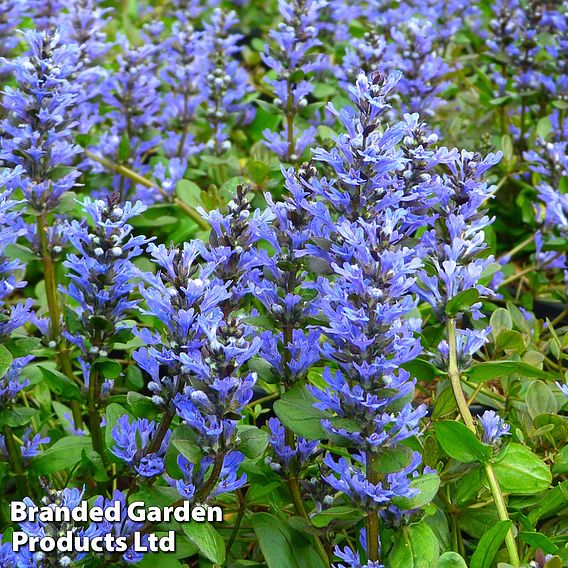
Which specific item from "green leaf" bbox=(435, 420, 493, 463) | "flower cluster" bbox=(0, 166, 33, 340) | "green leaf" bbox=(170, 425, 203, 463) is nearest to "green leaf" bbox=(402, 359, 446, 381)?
"green leaf" bbox=(435, 420, 493, 463)

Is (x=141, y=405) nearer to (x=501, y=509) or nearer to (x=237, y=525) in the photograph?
(x=237, y=525)

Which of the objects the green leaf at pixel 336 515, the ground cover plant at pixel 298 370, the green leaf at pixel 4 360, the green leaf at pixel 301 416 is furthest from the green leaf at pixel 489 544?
the green leaf at pixel 4 360

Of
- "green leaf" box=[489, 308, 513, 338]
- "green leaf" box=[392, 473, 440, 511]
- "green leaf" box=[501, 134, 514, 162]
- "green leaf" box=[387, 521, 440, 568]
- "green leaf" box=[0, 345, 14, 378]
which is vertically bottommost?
"green leaf" box=[387, 521, 440, 568]

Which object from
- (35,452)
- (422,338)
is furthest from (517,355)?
(35,452)

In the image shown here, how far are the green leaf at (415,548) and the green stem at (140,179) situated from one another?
4.51 feet

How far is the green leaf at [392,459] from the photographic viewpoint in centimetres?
146

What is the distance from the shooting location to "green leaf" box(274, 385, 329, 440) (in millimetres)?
1536

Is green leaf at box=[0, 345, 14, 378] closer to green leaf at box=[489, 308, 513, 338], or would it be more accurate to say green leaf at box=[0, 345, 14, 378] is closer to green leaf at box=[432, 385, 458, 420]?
green leaf at box=[432, 385, 458, 420]

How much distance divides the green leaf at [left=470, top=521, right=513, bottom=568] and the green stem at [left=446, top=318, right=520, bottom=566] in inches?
1.4

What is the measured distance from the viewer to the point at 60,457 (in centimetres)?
194

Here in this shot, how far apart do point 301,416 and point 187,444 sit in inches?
8.1

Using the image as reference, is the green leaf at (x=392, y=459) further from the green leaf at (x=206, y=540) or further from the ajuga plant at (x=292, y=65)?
the ajuga plant at (x=292, y=65)

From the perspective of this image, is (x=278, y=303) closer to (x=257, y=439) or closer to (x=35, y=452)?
(x=257, y=439)

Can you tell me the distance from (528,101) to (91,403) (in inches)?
83.7
